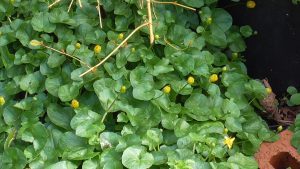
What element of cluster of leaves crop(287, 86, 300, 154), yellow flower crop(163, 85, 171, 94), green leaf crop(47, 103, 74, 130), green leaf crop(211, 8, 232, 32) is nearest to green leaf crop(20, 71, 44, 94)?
green leaf crop(47, 103, 74, 130)

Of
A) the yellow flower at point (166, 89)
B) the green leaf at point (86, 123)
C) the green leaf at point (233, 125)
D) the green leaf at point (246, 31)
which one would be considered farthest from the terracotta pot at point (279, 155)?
the green leaf at point (86, 123)

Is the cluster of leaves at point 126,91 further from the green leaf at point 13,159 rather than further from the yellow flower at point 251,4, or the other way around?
the yellow flower at point 251,4

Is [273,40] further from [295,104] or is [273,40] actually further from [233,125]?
[233,125]

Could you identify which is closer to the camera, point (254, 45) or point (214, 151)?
point (214, 151)

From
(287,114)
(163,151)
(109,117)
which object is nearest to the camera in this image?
(163,151)

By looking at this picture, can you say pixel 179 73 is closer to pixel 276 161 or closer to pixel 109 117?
pixel 109 117

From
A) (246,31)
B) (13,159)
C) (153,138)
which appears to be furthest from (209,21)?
(13,159)

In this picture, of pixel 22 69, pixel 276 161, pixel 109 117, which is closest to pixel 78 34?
pixel 22 69
